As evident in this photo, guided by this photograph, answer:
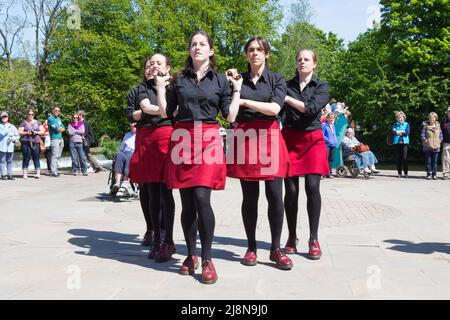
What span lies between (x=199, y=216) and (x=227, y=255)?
106 cm

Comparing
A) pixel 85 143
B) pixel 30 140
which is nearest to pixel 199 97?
pixel 30 140

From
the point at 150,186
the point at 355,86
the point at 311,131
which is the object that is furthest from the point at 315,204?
the point at 355,86

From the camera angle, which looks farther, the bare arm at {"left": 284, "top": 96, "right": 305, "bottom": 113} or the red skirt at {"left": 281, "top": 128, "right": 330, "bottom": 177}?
the red skirt at {"left": 281, "top": 128, "right": 330, "bottom": 177}

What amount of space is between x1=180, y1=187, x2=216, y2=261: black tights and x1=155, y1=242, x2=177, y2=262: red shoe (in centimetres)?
50

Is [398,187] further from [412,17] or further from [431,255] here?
[412,17]

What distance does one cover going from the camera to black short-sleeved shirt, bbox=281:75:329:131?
16.8ft

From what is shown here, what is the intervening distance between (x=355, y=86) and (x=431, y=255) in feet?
136

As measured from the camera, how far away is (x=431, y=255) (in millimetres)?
5383

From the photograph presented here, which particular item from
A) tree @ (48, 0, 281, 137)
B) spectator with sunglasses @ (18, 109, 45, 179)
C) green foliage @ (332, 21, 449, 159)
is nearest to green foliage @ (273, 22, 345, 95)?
tree @ (48, 0, 281, 137)

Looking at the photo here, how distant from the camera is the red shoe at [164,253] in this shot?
4.92 metres

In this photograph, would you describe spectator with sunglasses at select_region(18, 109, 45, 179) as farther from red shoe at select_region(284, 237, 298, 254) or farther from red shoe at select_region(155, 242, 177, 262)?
red shoe at select_region(284, 237, 298, 254)

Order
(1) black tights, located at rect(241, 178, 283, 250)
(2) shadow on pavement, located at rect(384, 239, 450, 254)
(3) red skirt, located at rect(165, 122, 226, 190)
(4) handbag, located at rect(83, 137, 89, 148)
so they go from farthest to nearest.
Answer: (4) handbag, located at rect(83, 137, 89, 148)
(2) shadow on pavement, located at rect(384, 239, 450, 254)
(1) black tights, located at rect(241, 178, 283, 250)
(3) red skirt, located at rect(165, 122, 226, 190)

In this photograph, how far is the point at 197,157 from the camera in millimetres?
4328

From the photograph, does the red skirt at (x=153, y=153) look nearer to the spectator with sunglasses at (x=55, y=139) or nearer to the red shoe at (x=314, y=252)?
the red shoe at (x=314, y=252)
